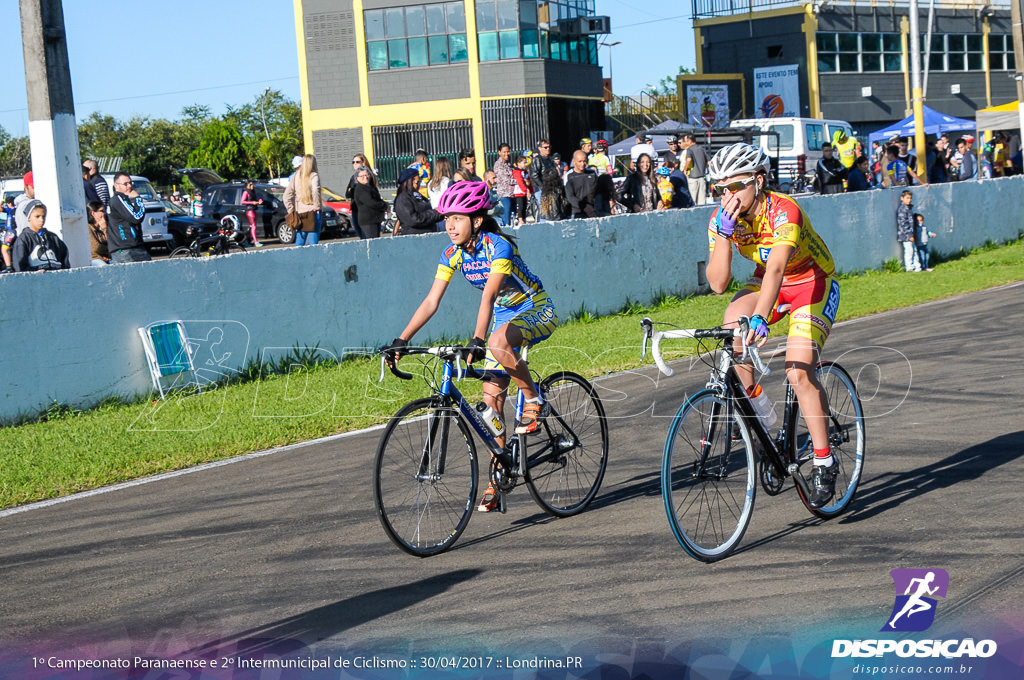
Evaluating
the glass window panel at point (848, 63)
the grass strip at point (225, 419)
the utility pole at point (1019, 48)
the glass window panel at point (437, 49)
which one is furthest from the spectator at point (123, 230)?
the glass window panel at point (848, 63)

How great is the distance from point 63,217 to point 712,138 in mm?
19348

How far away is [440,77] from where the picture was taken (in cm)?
4428

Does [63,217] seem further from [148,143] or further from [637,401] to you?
[148,143]

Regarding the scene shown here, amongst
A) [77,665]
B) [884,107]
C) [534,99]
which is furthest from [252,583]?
[884,107]

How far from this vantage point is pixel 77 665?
191 inches

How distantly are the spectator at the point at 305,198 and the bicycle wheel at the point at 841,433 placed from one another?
10.2 metres

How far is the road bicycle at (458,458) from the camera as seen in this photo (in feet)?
19.7

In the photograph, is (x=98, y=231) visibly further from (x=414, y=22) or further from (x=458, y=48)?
(x=414, y=22)

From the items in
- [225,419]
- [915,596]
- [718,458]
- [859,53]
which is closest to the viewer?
[915,596]

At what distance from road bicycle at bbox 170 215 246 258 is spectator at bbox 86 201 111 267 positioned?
1.29 m

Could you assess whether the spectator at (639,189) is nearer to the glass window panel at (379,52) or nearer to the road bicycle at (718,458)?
the road bicycle at (718,458)

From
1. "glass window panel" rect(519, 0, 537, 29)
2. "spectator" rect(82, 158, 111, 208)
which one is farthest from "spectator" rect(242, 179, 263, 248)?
"glass window panel" rect(519, 0, 537, 29)


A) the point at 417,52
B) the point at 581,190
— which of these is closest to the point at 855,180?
the point at 581,190

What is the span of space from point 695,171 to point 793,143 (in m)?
11.7
